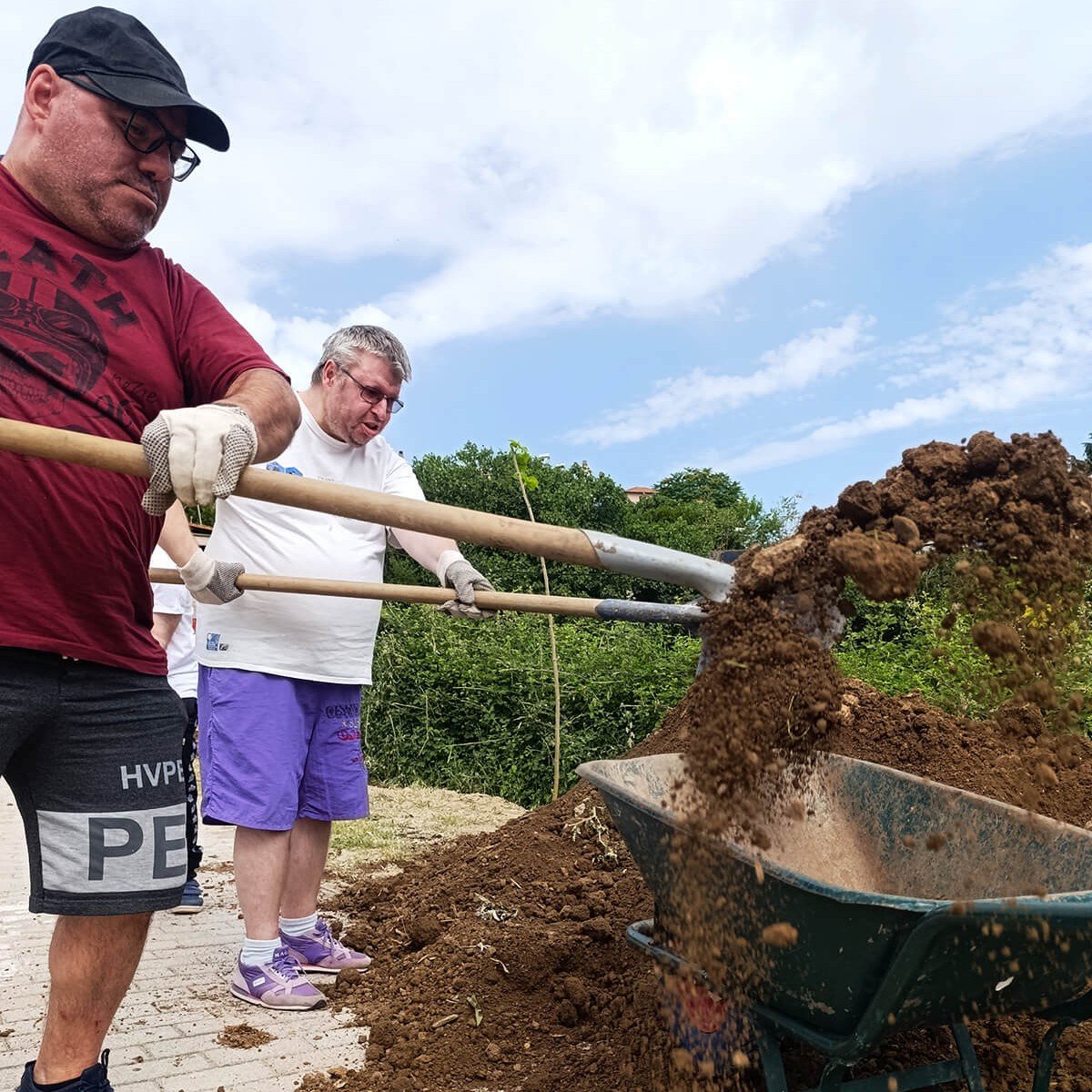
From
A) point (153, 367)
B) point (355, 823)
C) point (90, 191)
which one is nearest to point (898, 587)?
point (153, 367)

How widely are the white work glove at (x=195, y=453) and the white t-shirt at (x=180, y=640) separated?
2.73m

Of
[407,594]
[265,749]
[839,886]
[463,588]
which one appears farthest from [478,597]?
[839,886]

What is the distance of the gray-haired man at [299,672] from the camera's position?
3.15m

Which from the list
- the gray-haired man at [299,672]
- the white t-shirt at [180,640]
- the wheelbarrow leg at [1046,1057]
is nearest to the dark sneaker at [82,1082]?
the gray-haired man at [299,672]

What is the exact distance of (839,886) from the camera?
6.90 ft

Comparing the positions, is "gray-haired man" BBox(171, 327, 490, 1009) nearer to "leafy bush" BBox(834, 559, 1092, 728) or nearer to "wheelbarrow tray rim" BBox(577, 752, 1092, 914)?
"wheelbarrow tray rim" BBox(577, 752, 1092, 914)

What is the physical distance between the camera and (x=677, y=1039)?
7.42 ft

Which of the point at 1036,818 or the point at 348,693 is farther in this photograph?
the point at 348,693

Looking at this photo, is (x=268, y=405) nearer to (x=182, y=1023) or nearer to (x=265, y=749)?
(x=265, y=749)

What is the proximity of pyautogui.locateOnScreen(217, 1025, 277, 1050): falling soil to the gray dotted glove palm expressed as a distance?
1335mm

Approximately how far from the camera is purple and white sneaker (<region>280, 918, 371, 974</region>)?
3.43 m

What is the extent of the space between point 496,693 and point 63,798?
5393 mm

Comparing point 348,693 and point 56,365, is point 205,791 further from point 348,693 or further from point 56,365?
point 56,365

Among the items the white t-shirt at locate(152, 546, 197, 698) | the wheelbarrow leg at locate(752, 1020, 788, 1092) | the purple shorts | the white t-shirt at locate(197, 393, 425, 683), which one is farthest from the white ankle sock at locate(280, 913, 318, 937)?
the wheelbarrow leg at locate(752, 1020, 788, 1092)
